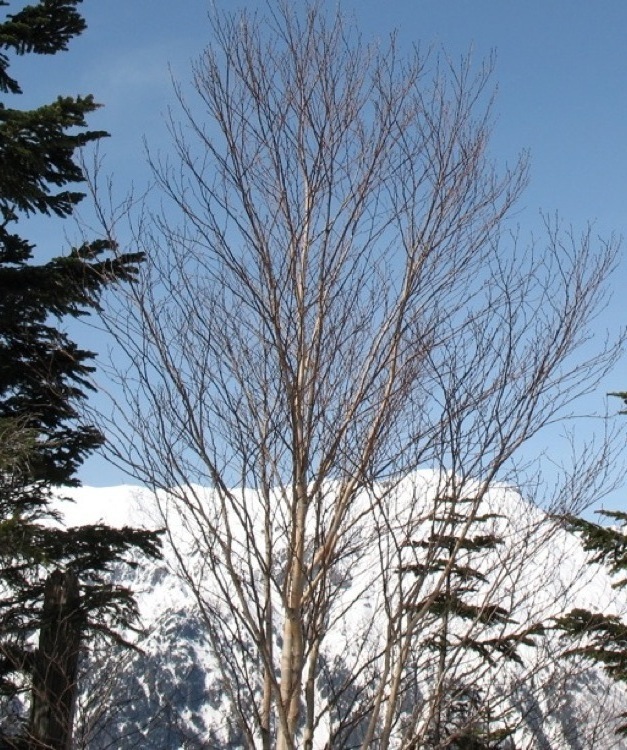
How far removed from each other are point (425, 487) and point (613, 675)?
5.84 meters

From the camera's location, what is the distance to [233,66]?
4625 mm

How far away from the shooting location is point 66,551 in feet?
25.8

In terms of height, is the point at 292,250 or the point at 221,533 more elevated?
the point at 292,250

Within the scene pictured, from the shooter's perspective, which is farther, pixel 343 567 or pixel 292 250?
pixel 343 567

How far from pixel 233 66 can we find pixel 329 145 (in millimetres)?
801

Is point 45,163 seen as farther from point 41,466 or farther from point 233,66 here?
point 233,66

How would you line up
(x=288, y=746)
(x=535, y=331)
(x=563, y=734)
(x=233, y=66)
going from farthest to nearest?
(x=563, y=734)
(x=233, y=66)
(x=535, y=331)
(x=288, y=746)

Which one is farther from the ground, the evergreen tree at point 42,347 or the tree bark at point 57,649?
the evergreen tree at point 42,347

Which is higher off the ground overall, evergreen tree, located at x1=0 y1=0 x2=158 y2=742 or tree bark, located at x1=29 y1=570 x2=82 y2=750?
evergreen tree, located at x1=0 y1=0 x2=158 y2=742

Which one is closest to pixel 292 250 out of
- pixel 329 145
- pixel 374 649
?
pixel 329 145

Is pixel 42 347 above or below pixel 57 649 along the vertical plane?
above

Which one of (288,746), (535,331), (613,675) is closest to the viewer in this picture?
(288,746)

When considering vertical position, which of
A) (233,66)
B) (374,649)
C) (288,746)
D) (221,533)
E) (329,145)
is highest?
(233,66)

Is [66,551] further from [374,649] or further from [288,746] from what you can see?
[288,746]
